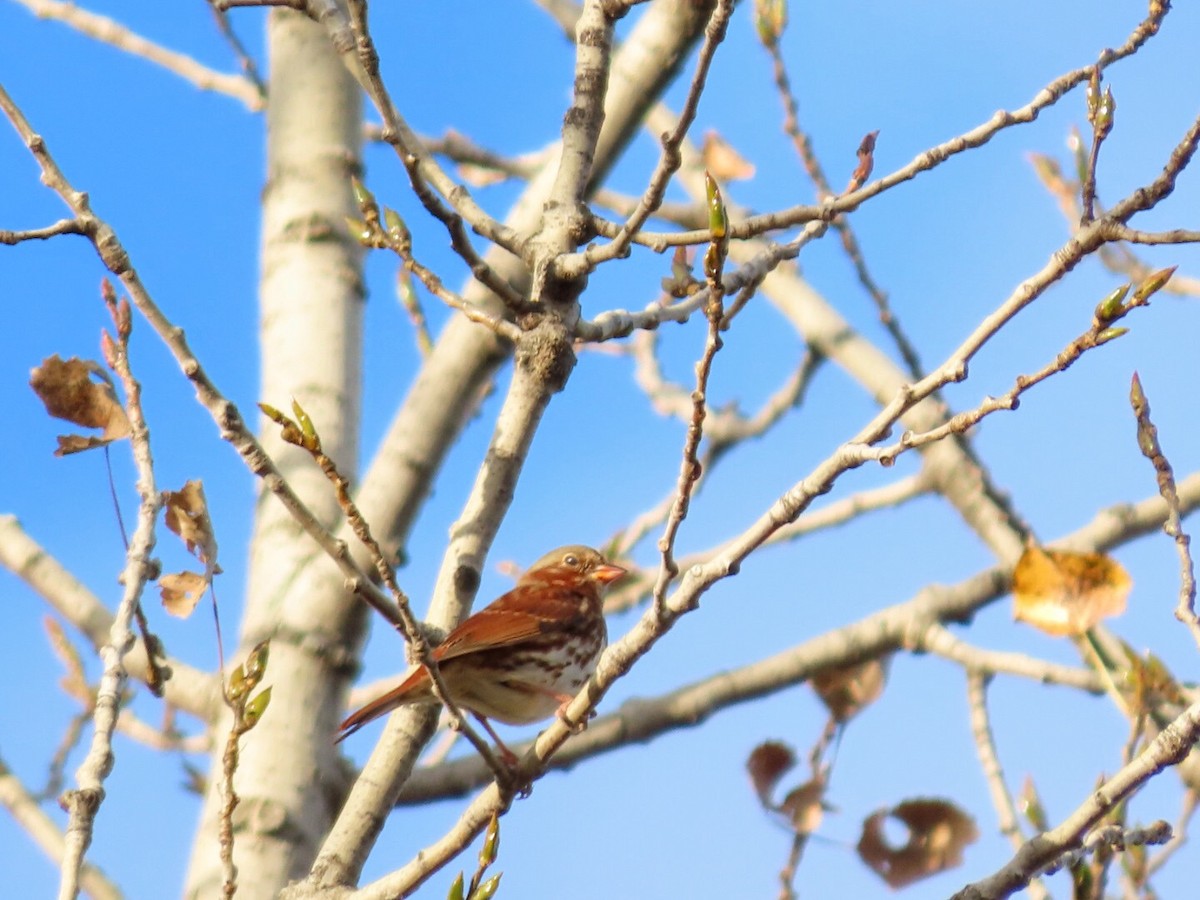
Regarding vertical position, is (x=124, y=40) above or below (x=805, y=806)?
above

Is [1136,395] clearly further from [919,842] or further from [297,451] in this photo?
[297,451]

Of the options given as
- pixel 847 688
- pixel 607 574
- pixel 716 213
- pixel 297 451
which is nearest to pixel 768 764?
pixel 847 688

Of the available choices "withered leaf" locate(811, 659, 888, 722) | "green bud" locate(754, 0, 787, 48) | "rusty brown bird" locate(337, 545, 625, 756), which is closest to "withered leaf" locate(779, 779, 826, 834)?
"withered leaf" locate(811, 659, 888, 722)

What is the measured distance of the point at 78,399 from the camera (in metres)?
3.38

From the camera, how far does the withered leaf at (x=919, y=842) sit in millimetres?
4289

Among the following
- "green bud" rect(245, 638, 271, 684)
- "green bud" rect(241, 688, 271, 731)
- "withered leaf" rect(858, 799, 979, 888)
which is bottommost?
"withered leaf" rect(858, 799, 979, 888)

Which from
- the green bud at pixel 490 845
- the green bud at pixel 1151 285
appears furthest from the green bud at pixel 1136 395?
the green bud at pixel 490 845

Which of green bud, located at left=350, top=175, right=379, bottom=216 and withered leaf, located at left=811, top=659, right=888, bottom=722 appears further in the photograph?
withered leaf, located at left=811, top=659, right=888, bottom=722

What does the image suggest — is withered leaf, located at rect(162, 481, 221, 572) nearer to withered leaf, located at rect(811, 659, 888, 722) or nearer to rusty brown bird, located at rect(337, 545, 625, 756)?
rusty brown bird, located at rect(337, 545, 625, 756)

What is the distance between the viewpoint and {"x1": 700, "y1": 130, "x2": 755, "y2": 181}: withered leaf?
265 inches

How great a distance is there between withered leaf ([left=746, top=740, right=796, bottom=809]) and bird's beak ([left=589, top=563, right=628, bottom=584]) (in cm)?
79

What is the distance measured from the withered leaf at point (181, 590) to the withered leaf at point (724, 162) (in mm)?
3917

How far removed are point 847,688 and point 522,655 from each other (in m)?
1.24

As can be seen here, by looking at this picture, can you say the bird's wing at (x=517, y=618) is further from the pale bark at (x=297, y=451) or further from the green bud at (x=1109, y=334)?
the green bud at (x=1109, y=334)
